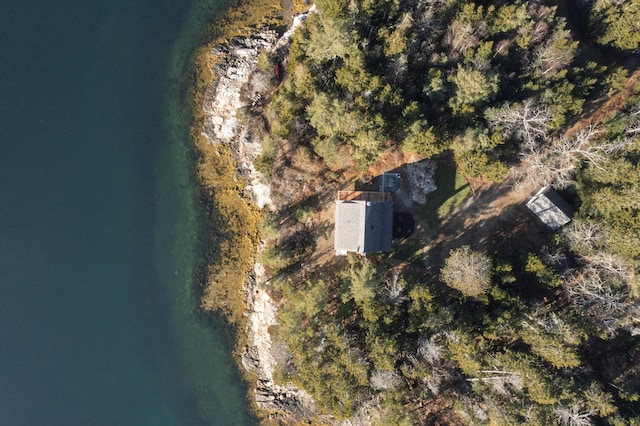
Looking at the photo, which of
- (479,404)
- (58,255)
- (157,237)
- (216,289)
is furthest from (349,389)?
(58,255)

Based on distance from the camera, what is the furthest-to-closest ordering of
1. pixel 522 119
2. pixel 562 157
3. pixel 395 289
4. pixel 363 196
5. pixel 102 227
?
1. pixel 102 227
2. pixel 363 196
3. pixel 562 157
4. pixel 395 289
5. pixel 522 119

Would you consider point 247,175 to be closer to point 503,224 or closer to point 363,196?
point 363,196

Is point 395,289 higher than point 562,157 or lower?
lower

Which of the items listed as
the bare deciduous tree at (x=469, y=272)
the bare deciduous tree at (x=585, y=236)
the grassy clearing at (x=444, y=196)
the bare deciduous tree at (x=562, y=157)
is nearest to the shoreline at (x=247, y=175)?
the grassy clearing at (x=444, y=196)

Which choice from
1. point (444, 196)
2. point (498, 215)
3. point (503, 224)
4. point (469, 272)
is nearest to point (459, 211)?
point (444, 196)

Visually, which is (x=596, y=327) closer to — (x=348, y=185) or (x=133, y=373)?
(x=348, y=185)

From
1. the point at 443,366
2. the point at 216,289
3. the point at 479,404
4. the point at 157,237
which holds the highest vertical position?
the point at 157,237

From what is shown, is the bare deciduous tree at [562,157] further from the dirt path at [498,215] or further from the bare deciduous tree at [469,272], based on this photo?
the bare deciduous tree at [469,272]

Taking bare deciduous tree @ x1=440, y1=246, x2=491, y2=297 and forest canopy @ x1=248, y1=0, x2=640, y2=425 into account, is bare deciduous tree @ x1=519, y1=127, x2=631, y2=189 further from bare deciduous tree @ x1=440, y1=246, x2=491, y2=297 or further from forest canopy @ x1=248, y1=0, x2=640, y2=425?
bare deciduous tree @ x1=440, y1=246, x2=491, y2=297
